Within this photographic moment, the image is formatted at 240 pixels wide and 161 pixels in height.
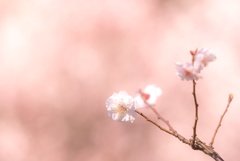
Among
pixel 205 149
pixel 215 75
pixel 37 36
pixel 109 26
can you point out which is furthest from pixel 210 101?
pixel 205 149

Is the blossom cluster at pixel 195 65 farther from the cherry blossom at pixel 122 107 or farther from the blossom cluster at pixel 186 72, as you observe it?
the cherry blossom at pixel 122 107

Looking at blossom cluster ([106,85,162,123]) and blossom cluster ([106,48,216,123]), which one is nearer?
blossom cluster ([106,48,216,123])

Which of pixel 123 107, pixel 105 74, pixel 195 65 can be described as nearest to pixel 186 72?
pixel 195 65

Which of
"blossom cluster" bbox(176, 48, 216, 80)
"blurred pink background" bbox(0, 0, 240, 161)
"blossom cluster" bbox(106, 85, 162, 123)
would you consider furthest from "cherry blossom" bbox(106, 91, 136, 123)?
"blurred pink background" bbox(0, 0, 240, 161)

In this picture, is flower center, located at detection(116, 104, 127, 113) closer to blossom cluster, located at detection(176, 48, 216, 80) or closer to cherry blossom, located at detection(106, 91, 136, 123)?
cherry blossom, located at detection(106, 91, 136, 123)

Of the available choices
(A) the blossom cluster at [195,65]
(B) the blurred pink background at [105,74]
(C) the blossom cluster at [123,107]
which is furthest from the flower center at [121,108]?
(B) the blurred pink background at [105,74]

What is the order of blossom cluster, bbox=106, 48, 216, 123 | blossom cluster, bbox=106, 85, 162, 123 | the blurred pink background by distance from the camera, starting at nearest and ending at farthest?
blossom cluster, bbox=106, 48, 216, 123 → blossom cluster, bbox=106, 85, 162, 123 → the blurred pink background

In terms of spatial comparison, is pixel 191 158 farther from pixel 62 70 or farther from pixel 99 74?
pixel 62 70
